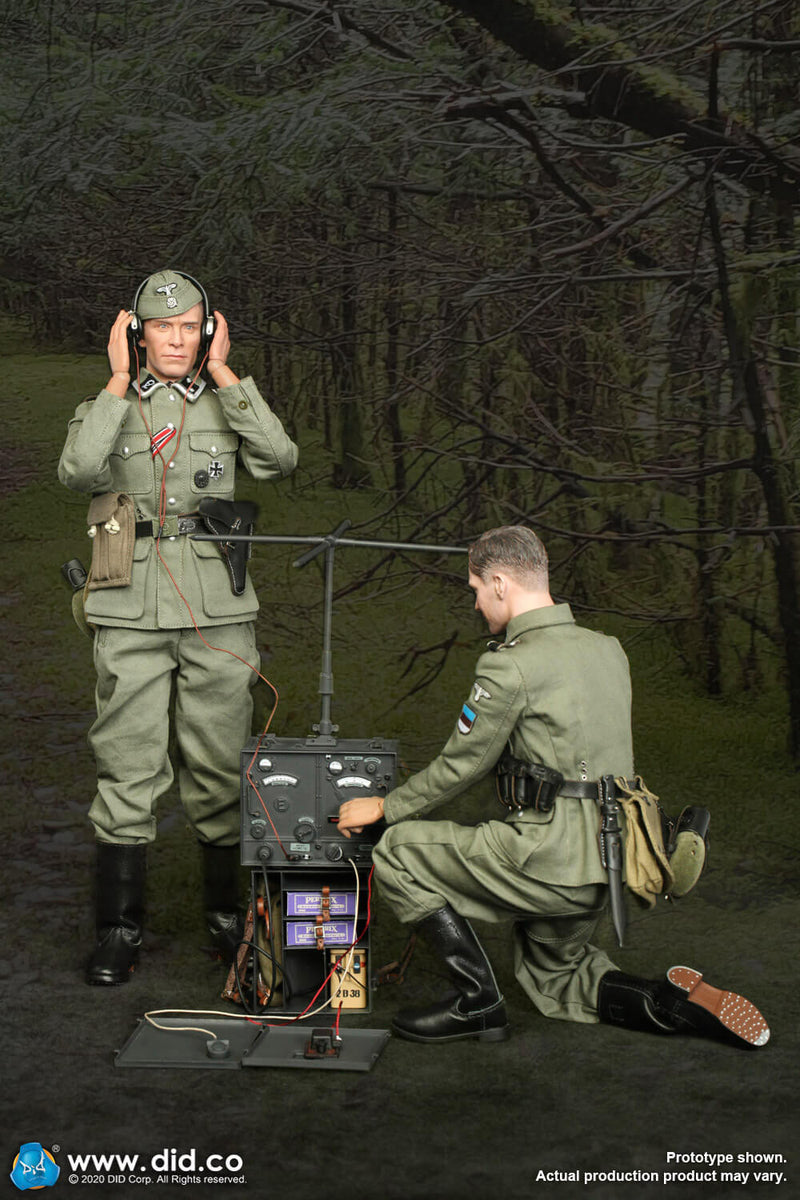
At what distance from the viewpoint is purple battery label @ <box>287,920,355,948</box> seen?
4.00 m

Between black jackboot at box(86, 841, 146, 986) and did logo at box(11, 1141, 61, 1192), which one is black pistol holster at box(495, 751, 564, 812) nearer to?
black jackboot at box(86, 841, 146, 986)

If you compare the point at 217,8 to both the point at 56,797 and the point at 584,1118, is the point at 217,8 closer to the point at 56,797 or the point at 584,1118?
the point at 56,797

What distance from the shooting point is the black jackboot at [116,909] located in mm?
4227

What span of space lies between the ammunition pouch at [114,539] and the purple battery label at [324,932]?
1.04m

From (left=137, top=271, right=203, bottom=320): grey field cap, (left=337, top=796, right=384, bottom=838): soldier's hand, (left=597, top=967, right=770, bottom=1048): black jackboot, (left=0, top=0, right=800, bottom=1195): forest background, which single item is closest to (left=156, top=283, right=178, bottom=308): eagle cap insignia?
(left=137, top=271, right=203, bottom=320): grey field cap

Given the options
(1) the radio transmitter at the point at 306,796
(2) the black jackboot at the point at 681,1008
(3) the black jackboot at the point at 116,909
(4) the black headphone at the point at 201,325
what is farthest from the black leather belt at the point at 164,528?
(2) the black jackboot at the point at 681,1008

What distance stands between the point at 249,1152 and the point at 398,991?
3.45 ft

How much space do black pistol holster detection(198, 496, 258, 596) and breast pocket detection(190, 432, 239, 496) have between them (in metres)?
0.04

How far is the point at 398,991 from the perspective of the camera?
4.23m

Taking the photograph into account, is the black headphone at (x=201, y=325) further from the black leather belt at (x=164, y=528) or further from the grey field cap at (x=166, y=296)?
the black leather belt at (x=164, y=528)

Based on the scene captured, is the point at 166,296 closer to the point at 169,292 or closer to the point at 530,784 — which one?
the point at 169,292

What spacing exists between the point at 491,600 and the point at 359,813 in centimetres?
64

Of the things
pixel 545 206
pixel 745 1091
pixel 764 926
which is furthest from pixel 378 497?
pixel 745 1091

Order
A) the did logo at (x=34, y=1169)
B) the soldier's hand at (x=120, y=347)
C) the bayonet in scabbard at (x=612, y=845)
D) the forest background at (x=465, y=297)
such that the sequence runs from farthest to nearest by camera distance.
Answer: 1. the forest background at (x=465, y=297)
2. the soldier's hand at (x=120, y=347)
3. the bayonet in scabbard at (x=612, y=845)
4. the did logo at (x=34, y=1169)
